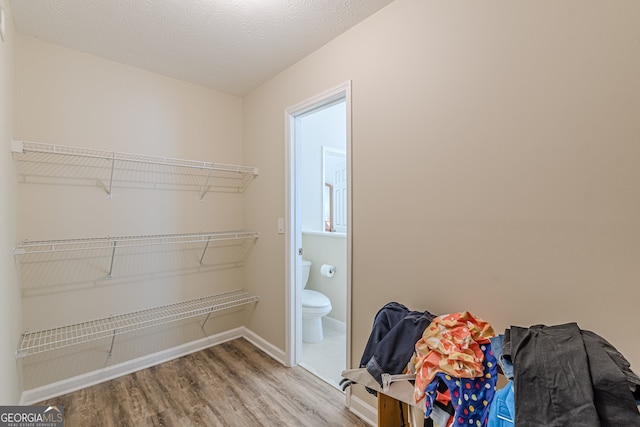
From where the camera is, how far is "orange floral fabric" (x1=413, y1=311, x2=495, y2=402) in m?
1.00

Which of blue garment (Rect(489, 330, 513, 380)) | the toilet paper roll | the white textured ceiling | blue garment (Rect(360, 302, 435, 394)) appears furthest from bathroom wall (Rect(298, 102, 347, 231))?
blue garment (Rect(489, 330, 513, 380))

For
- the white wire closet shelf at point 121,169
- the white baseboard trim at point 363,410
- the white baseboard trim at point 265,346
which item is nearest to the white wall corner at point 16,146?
the white wire closet shelf at point 121,169

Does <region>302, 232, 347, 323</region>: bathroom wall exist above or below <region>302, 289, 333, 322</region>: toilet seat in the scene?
above

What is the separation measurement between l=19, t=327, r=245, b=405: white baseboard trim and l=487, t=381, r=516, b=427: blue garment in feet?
6.73

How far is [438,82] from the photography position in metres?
1.42

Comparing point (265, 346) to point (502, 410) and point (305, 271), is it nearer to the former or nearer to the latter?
point (305, 271)

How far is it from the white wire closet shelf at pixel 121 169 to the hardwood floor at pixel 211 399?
1.41 meters

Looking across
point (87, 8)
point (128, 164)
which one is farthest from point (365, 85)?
point (128, 164)

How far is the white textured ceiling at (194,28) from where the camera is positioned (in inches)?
63.2

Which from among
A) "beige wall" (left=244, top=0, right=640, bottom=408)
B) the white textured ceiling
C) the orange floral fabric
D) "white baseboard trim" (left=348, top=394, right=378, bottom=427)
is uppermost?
the white textured ceiling

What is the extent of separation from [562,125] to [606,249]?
465 mm

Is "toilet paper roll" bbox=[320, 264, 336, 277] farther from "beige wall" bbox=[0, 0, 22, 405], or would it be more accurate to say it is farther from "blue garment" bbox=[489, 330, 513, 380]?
"beige wall" bbox=[0, 0, 22, 405]

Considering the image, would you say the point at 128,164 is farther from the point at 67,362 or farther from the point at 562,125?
the point at 562,125

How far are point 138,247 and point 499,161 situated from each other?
2511 mm
